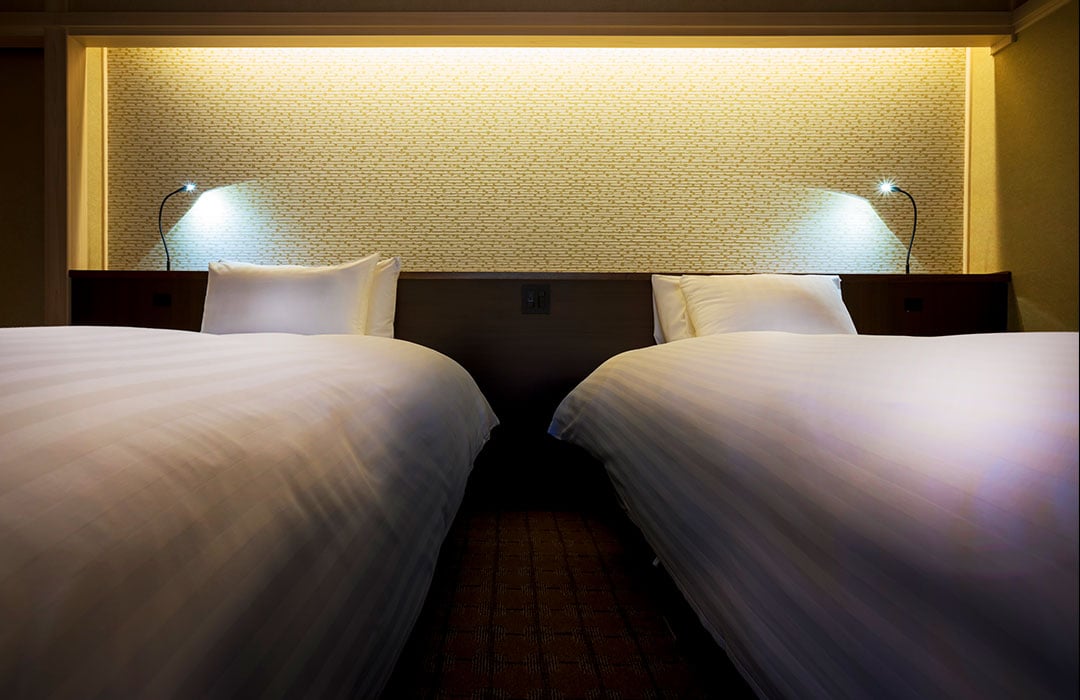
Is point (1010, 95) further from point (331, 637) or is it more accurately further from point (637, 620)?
point (331, 637)

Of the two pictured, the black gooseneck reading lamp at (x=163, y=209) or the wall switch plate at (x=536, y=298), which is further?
the black gooseneck reading lamp at (x=163, y=209)

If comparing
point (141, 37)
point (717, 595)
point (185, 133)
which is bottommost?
point (717, 595)

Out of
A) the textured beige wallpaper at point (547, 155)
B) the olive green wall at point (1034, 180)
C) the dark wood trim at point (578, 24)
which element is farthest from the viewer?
the textured beige wallpaper at point (547, 155)

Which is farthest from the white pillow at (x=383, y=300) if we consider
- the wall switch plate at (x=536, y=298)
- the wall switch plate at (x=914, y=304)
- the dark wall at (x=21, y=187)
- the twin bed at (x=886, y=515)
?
the wall switch plate at (x=914, y=304)

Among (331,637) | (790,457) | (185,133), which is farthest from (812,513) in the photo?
(185,133)

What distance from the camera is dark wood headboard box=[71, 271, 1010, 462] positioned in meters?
2.49

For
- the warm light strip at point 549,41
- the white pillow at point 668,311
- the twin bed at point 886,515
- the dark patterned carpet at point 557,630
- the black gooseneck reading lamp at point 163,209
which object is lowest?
the dark patterned carpet at point 557,630

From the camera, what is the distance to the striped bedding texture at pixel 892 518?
0.36 metres

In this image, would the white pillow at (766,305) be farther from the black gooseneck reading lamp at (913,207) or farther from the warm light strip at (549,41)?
the warm light strip at (549,41)

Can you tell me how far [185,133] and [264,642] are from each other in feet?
9.62

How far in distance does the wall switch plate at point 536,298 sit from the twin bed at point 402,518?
1.47 metres

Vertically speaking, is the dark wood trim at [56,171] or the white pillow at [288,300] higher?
the dark wood trim at [56,171]

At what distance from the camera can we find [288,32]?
2.47 m

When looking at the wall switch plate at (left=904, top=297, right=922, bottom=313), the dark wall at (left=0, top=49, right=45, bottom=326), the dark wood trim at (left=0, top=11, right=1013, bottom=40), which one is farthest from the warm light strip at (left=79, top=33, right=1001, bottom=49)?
the wall switch plate at (left=904, top=297, right=922, bottom=313)
